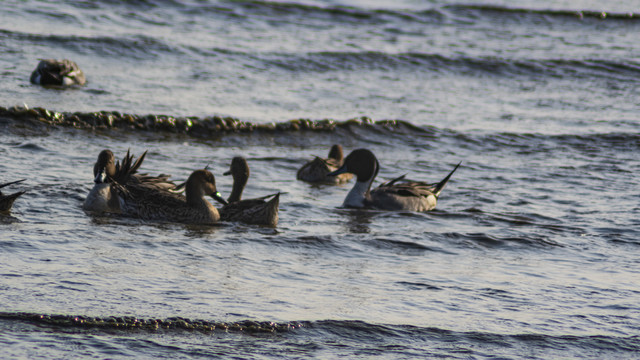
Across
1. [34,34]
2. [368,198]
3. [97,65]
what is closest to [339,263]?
[368,198]

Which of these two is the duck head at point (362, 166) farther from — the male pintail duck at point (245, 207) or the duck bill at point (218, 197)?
the duck bill at point (218, 197)

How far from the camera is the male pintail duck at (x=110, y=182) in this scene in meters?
8.69

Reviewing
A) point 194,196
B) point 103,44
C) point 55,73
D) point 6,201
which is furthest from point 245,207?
point 103,44

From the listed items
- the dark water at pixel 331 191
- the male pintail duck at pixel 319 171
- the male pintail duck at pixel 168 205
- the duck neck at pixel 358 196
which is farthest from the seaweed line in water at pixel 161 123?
the male pintail duck at pixel 168 205

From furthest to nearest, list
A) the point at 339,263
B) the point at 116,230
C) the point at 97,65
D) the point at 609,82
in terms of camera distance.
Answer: the point at 609,82 → the point at 97,65 → the point at 116,230 → the point at 339,263

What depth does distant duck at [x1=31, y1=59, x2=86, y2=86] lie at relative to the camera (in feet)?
50.7

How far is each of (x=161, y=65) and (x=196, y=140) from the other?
512 cm

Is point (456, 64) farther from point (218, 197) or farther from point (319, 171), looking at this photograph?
point (218, 197)

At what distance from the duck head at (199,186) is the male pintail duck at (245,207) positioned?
0.25 meters

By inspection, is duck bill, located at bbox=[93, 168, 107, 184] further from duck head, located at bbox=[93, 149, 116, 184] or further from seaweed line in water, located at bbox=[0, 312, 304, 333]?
seaweed line in water, located at bbox=[0, 312, 304, 333]

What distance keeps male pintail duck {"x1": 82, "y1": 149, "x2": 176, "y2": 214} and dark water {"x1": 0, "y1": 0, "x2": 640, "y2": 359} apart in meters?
0.31

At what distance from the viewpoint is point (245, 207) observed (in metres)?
8.80

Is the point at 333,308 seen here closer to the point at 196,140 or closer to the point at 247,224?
the point at 247,224

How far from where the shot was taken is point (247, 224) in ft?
28.6
